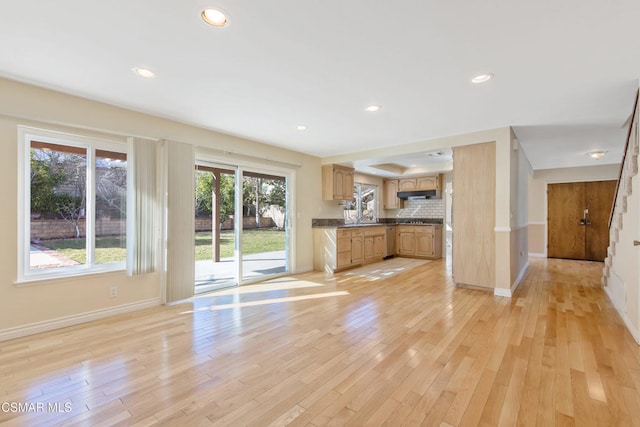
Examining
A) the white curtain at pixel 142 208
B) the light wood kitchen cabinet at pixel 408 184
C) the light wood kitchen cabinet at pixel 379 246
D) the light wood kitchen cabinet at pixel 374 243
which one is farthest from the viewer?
the light wood kitchen cabinet at pixel 408 184

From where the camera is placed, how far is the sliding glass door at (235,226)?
14.2 ft

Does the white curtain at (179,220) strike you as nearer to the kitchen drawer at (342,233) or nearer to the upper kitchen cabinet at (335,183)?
the kitchen drawer at (342,233)

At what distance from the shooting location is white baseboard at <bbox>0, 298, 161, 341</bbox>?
2.69 metres

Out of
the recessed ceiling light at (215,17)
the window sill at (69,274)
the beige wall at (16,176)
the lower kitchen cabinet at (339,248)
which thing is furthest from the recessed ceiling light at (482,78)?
the window sill at (69,274)

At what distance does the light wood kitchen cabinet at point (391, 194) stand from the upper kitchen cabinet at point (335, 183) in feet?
7.45

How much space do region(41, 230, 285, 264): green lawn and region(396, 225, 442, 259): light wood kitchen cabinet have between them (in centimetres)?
373

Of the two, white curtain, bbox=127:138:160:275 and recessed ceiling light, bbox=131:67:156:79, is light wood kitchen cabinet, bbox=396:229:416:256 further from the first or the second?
recessed ceiling light, bbox=131:67:156:79

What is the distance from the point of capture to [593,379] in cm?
Answer: 198

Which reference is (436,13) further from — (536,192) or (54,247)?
(536,192)

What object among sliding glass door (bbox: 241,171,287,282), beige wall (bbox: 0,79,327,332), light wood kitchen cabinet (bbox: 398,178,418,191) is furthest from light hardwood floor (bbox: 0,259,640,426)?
light wood kitchen cabinet (bbox: 398,178,418,191)

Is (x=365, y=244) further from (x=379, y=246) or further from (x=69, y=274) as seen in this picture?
(x=69, y=274)

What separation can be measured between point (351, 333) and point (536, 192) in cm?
775

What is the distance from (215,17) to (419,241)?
6.84m

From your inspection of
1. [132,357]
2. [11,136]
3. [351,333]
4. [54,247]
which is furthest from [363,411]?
[11,136]
